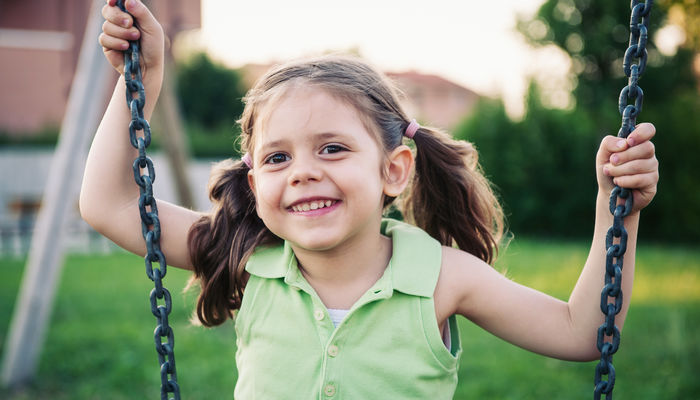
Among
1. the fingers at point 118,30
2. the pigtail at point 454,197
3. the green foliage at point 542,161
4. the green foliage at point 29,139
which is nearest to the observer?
the fingers at point 118,30

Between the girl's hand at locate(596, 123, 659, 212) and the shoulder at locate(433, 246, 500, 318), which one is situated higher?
the girl's hand at locate(596, 123, 659, 212)

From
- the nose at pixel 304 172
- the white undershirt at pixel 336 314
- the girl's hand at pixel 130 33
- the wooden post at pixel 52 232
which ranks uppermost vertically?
the girl's hand at pixel 130 33

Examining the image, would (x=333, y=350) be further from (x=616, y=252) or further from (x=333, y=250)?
(x=616, y=252)

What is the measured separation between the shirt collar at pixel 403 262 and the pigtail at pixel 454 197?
208 mm

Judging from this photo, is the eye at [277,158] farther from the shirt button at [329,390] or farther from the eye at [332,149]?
the shirt button at [329,390]

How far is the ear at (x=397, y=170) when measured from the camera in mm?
2020

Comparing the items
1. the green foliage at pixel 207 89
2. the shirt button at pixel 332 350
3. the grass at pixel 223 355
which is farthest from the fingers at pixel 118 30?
the green foliage at pixel 207 89

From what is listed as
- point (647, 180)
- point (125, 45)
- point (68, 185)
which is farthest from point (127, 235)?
point (68, 185)

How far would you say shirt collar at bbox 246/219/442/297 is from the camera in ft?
6.35

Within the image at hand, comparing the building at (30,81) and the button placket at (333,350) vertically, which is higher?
the button placket at (333,350)

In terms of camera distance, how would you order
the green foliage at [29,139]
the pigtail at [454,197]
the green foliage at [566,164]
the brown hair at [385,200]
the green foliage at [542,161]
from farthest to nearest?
the green foliage at [29,139]
the green foliage at [542,161]
the green foliage at [566,164]
the pigtail at [454,197]
the brown hair at [385,200]

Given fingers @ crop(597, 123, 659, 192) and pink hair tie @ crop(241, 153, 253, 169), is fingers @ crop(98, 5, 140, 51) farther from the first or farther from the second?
fingers @ crop(597, 123, 659, 192)

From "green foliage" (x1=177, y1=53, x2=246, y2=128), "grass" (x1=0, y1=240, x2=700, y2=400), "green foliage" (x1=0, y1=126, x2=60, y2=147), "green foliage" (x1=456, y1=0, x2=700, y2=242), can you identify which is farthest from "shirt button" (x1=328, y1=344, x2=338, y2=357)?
"green foliage" (x1=177, y1=53, x2=246, y2=128)

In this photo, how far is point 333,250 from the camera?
2000 mm
